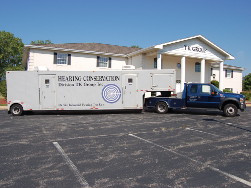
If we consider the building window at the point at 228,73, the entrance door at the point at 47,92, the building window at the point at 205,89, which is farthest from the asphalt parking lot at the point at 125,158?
the building window at the point at 228,73

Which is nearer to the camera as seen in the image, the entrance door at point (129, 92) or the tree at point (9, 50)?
the entrance door at point (129, 92)

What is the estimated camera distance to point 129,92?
43.7ft

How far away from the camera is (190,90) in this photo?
524 inches

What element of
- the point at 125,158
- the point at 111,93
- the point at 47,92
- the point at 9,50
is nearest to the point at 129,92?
the point at 111,93

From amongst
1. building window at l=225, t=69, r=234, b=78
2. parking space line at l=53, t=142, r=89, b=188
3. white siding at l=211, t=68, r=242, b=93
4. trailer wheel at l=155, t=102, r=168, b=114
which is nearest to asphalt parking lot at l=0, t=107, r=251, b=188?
parking space line at l=53, t=142, r=89, b=188

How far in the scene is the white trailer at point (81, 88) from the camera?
1259 centimetres

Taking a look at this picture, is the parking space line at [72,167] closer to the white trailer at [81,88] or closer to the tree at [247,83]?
the white trailer at [81,88]

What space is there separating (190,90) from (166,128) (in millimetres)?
5386

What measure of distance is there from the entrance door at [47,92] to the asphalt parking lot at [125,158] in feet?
14.7

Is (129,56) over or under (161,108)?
over

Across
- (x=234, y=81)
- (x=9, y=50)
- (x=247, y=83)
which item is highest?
(x=9, y=50)

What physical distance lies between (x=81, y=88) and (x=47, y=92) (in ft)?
6.86

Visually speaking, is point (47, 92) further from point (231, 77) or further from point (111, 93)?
point (231, 77)

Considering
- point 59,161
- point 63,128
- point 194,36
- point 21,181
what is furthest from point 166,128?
point 194,36
